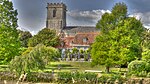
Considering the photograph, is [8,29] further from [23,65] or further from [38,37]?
[38,37]

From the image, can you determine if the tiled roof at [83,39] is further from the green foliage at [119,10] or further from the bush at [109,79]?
the bush at [109,79]

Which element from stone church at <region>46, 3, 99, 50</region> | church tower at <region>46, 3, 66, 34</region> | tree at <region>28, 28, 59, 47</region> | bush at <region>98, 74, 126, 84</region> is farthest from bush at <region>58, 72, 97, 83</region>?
church tower at <region>46, 3, 66, 34</region>

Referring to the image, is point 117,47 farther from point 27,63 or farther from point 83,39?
point 83,39

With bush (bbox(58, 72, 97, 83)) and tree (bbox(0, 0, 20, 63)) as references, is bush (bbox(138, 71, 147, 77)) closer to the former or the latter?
bush (bbox(58, 72, 97, 83))

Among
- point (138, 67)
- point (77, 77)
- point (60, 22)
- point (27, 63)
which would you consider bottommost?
point (77, 77)

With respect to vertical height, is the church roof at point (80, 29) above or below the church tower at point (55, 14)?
below

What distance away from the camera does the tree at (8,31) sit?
143ft

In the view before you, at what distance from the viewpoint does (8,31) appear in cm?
4438

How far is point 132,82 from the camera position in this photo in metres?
35.8

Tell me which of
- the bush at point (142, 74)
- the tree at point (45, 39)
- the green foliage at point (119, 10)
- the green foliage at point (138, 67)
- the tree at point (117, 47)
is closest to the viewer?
the bush at point (142, 74)

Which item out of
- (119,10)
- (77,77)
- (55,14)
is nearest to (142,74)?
(77,77)

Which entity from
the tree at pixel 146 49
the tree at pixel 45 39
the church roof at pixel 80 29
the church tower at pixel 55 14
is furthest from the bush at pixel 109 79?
the church tower at pixel 55 14

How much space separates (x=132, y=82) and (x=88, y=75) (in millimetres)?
4610

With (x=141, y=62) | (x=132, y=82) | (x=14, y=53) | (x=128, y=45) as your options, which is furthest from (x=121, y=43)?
(x=14, y=53)
